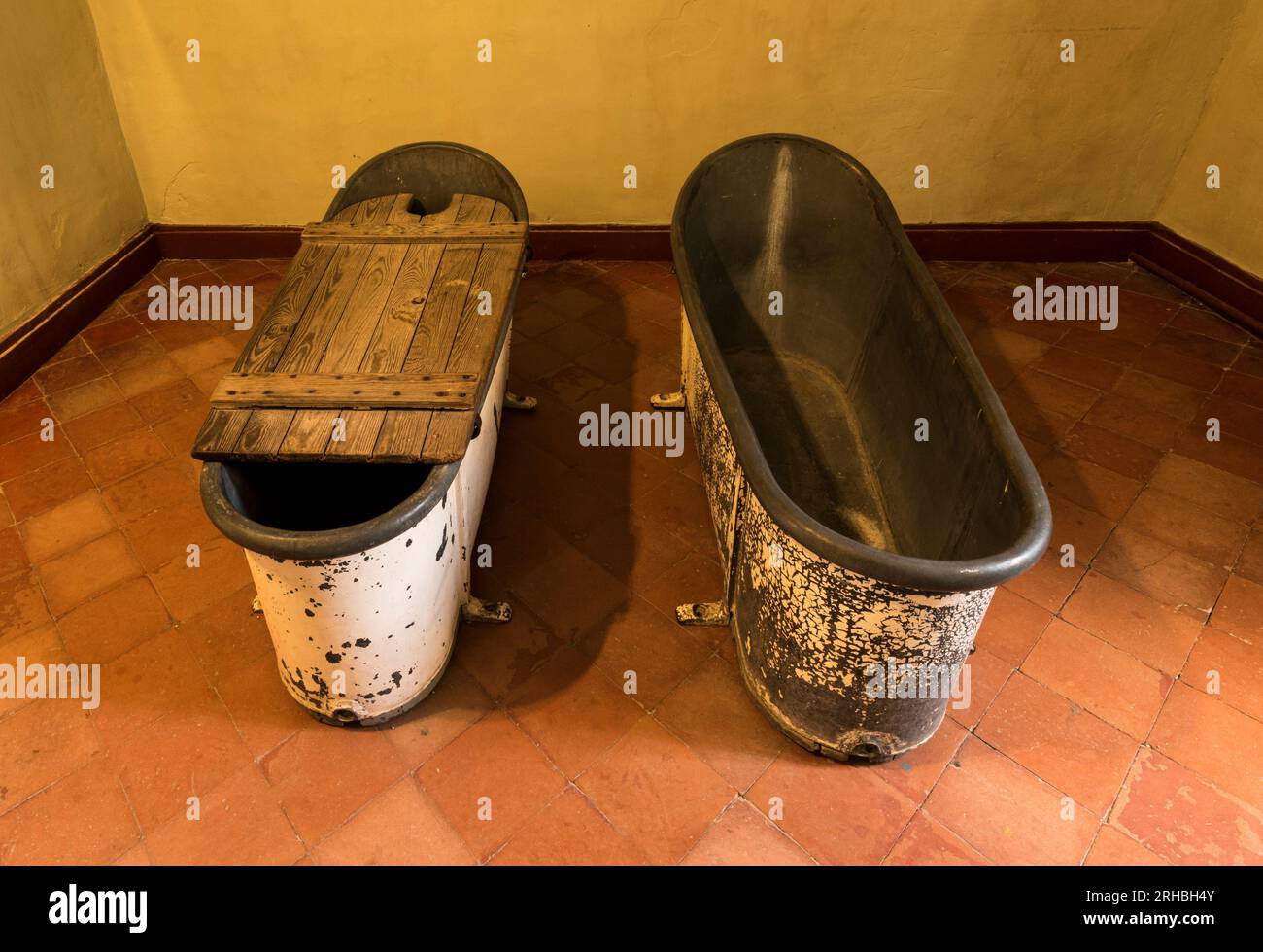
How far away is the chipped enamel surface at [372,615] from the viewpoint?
78.0 inches

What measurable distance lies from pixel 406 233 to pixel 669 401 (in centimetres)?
134

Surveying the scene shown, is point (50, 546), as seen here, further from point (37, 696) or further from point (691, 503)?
point (691, 503)

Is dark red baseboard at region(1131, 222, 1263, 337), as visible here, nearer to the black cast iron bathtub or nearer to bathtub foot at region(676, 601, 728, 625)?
the black cast iron bathtub

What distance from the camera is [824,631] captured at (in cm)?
201

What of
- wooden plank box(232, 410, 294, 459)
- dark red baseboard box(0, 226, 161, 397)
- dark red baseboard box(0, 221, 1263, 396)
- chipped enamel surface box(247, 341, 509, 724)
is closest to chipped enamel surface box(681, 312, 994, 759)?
chipped enamel surface box(247, 341, 509, 724)

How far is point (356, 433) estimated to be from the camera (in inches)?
83.3

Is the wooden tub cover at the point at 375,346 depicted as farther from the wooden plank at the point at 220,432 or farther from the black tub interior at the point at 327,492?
the black tub interior at the point at 327,492

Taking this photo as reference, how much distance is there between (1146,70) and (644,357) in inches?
121

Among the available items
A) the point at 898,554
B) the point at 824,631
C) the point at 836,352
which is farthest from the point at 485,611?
the point at 836,352

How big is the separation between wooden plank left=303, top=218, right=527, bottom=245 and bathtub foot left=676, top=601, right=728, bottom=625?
154 centimetres

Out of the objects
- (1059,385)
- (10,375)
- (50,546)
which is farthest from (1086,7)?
(10,375)

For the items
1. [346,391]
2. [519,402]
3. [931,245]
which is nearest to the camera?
[346,391]

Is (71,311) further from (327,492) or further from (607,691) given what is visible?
(607,691)

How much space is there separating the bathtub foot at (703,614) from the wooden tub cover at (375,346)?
0.99m
